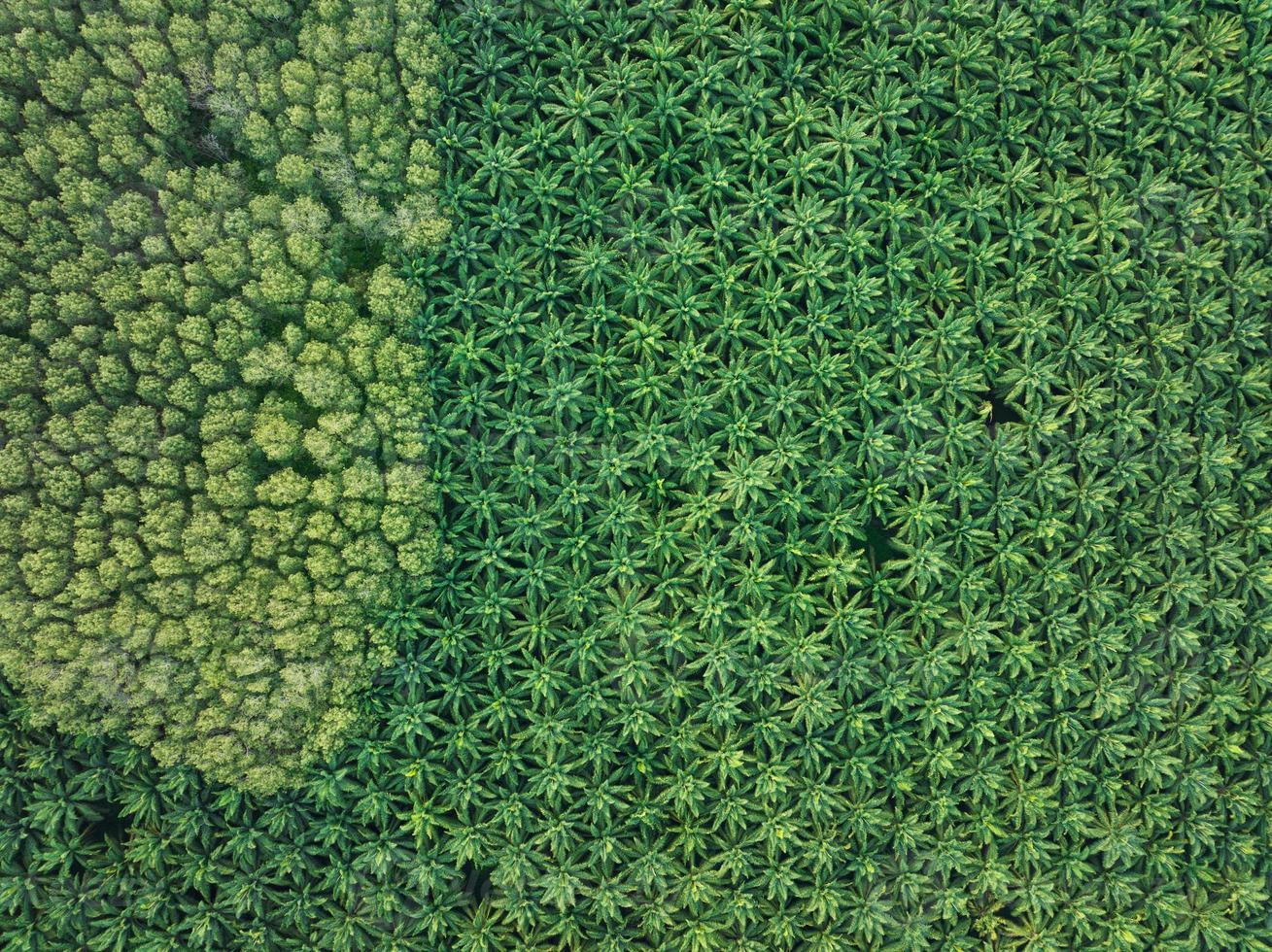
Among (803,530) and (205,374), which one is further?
(803,530)

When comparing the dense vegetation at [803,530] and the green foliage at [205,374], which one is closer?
the green foliage at [205,374]

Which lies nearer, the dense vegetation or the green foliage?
the green foliage

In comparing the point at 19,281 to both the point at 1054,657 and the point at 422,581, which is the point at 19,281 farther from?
the point at 1054,657

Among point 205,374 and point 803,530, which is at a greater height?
point 205,374

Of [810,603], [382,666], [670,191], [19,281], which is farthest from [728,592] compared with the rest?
[19,281]
